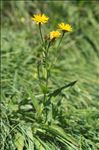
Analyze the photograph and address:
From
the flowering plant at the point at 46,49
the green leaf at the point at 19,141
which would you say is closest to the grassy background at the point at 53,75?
the green leaf at the point at 19,141

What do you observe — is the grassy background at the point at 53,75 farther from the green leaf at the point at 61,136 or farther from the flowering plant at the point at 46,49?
the flowering plant at the point at 46,49

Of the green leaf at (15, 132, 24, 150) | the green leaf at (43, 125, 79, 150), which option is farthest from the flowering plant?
the green leaf at (15, 132, 24, 150)

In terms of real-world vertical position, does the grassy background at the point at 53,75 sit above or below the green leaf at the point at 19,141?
above

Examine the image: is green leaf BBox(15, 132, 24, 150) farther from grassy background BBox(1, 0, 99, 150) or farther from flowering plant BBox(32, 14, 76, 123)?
flowering plant BBox(32, 14, 76, 123)

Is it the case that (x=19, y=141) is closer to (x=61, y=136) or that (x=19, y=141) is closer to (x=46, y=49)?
(x=61, y=136)

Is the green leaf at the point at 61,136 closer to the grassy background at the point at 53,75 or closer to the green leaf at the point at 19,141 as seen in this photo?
the grassy background at the point at 53,75

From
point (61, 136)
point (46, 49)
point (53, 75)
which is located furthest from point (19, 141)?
point (53, 75)

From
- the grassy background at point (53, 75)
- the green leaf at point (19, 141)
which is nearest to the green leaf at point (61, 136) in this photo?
the grassy background at point (53, 75)

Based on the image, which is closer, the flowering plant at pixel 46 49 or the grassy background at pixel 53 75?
the flowering plant at pixel 46 49

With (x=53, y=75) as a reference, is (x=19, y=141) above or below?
below
